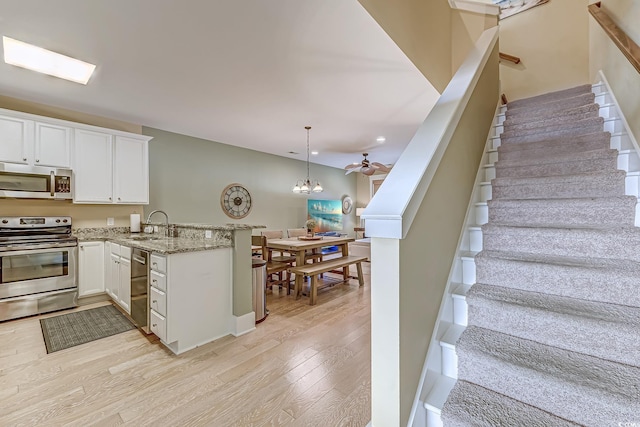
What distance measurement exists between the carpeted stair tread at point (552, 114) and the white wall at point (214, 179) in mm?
3525

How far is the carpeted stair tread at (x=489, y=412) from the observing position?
99 cm

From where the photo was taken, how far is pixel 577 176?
1765 mm

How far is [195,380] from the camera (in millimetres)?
1962

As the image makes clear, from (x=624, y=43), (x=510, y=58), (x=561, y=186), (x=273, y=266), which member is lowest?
(x=273, y=266)

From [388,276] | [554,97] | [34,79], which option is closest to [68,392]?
[388,276]

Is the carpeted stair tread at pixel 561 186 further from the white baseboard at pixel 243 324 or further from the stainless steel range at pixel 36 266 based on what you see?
the stainless steel range at pixel 36 266

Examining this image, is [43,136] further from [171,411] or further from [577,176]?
[577,176]

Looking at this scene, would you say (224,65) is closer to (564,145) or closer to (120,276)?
(120,276)

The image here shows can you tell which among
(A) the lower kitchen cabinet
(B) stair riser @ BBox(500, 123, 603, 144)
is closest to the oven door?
(A) the lower kitchen cabinet

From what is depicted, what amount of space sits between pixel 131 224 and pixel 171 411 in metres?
3.25

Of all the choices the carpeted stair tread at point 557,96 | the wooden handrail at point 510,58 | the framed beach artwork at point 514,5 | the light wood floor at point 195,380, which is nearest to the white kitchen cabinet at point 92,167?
the light wood floor at point 195,380

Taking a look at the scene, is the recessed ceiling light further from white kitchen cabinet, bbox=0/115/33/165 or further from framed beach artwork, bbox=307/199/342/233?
framed beach artwork, bbox=307/199/342/233

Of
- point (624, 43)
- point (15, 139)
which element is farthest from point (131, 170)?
point (624, 43)

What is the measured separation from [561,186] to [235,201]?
16.5ft
